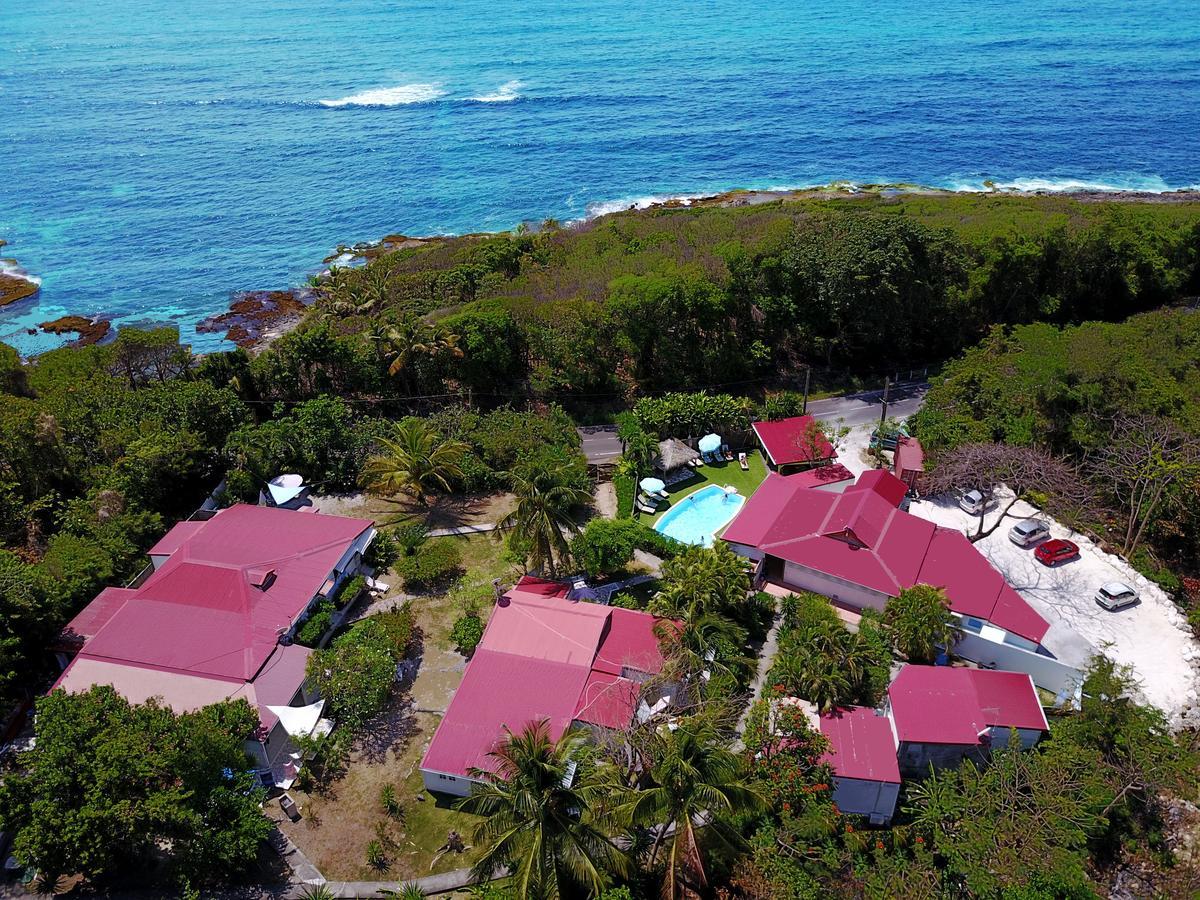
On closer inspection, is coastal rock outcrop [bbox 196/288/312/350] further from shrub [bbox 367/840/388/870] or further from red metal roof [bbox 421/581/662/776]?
shrub [bbox 367/840/388/870]

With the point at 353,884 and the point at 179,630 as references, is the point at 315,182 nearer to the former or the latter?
the point at 179,630

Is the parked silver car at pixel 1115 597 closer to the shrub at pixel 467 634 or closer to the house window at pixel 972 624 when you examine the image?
the house window at pixel 972 624

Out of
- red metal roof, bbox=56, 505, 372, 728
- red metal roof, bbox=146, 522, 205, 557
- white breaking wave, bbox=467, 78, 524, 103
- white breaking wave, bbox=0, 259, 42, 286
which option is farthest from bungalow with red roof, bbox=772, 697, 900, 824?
white breaking wave, bbox=467, 78, 524, 103

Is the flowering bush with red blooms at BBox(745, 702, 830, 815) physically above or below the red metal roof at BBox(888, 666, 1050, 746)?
above

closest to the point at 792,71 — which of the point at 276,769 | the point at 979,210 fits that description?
the point at 979,210

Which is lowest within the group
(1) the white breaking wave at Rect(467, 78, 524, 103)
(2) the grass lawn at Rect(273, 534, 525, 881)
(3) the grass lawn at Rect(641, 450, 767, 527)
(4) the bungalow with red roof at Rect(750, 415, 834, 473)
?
(3) the grass lawn at Rect(641, 450, 767, 527)

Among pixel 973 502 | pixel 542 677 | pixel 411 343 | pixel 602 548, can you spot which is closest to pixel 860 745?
pixel 542 677

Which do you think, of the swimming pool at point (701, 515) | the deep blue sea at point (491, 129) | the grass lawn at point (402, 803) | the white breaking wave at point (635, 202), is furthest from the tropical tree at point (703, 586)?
the white breaking wave at point (635, 202)
